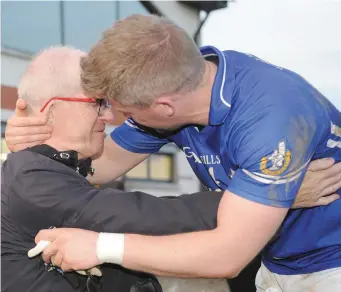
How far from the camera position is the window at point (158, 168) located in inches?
582

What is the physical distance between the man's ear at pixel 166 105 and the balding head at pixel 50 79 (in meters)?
0.30

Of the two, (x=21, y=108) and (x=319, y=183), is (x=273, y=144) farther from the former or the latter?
(x=21, y=108)

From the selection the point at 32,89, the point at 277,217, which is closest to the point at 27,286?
the point at 32,89

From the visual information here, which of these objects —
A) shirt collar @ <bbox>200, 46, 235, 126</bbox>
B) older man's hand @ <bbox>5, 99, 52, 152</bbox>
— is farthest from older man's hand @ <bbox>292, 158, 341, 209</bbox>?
older man's hand @ <bbox>5, 99, 52, 152</bbox>

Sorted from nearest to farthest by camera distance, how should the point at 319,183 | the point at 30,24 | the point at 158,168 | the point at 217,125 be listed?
1. the point at 217,125
2. the point at 319,183
3. the point at 30,24
4. the point at 158,168

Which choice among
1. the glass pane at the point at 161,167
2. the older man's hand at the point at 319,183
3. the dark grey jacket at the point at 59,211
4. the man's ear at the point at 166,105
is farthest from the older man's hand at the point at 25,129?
the glass pane at the point at 161,167

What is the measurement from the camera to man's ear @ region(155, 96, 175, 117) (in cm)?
214

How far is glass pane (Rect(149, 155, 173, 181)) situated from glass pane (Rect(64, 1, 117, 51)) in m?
3.86

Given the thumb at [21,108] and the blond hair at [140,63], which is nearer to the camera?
the blond hair at [140,63]

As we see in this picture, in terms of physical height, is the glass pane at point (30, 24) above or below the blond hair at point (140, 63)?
below

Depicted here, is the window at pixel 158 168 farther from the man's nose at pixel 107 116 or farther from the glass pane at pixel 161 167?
the man's nose at pixel 107 116

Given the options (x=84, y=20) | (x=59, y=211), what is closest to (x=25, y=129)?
(x=59, y=211)

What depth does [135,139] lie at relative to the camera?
3049mm

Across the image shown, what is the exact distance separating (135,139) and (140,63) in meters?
1.03
